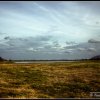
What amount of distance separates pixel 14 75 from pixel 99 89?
775 cm

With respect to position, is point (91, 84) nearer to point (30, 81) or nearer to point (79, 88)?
point (79, 88)

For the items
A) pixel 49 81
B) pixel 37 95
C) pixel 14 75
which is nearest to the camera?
pixel 37 95

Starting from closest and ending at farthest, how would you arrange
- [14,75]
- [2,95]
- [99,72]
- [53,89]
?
1. [2,95]
2. [53,89]
3. [14,75]
4. [99,72]

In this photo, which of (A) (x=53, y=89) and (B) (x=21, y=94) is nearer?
(B) (x=21, y=94)

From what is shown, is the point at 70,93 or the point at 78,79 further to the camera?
the point at 78,79

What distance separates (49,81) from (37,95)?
13.0 feet

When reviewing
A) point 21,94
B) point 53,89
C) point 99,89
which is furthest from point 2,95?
point 99,89

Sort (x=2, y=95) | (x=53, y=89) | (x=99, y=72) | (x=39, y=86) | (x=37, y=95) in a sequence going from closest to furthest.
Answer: (x=2, y=95) < (x=37, y=95) < (x=53, y=89) < (x=39, y=86) < (x=99, y=72)

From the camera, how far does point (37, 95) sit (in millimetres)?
13094

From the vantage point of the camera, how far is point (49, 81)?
17.0 m

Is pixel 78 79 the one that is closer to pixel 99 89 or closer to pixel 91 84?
pixel 91 84

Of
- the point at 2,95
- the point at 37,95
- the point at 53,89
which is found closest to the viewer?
the point at 2,95

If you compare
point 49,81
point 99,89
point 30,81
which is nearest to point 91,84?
point 99,89

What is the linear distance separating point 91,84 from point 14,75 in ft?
22.1
